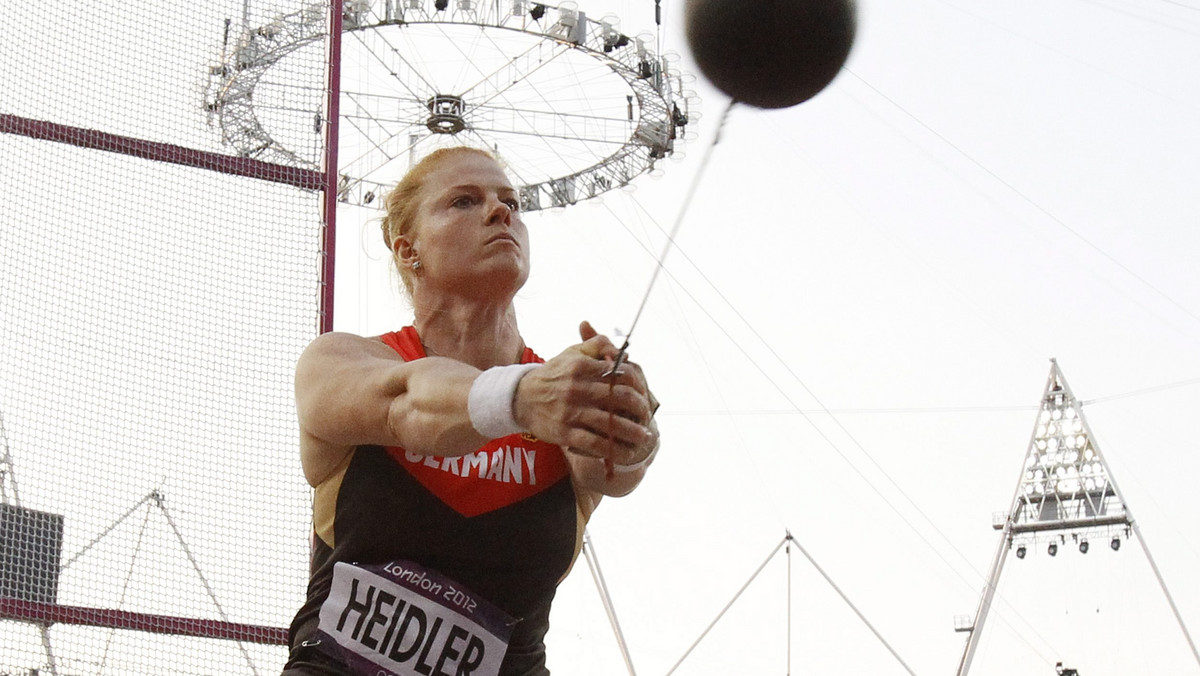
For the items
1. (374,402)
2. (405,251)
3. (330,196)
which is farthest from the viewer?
(330,196)

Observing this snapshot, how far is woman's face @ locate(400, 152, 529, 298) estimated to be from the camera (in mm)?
2605

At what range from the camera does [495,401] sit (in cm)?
192

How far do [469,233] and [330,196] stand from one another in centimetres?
276

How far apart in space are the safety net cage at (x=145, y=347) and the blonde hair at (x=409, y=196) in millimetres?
2082

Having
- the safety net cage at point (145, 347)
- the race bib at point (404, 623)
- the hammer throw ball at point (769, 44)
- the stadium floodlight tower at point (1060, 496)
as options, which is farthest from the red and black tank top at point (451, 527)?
the stadium floodlight tower at point (1060, 496)

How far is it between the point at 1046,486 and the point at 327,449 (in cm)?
2124

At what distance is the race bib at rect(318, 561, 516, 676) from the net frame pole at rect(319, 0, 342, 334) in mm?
2711

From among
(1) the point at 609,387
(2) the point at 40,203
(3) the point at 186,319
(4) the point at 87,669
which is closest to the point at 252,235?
(3) the point at 186,319

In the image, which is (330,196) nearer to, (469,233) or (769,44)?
(469,233)

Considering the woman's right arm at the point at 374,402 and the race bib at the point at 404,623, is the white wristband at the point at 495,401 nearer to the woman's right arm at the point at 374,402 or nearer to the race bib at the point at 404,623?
the woman's right arm at the point at 374,402

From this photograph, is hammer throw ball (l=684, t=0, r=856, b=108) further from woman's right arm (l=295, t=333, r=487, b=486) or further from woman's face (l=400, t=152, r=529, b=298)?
woman's right arm (l=295, t=333, r=487, b=486)

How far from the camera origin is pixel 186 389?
15.5 feet

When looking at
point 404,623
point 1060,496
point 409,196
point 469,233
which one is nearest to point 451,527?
point 404,623

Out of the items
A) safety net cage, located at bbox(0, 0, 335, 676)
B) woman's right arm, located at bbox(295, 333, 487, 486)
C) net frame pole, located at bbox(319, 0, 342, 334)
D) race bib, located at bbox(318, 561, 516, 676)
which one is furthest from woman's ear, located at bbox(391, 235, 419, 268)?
net frame pole, located at bbox(319, 0, 342, 334)
